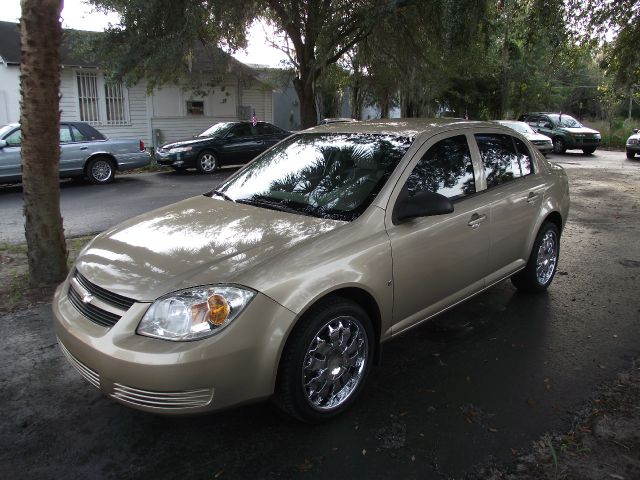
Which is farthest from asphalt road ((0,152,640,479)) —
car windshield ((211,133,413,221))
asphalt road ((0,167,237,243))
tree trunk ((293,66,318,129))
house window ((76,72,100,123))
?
house window ((76,72,100,123))

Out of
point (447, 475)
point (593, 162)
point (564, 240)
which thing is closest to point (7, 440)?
point (447, 475)

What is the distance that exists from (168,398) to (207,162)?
529 inches

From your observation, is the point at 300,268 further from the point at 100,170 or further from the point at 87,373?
the point at 100,170

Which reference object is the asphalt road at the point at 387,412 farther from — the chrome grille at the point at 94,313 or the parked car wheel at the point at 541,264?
the chrome grille at the point at 94,313

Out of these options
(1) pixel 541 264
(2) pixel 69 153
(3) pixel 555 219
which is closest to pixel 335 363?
(1) pixel 541 264

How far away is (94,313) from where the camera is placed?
289cm

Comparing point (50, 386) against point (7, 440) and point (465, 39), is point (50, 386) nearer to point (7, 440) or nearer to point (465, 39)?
point (7, 440)

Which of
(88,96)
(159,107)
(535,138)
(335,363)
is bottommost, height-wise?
(335,363)

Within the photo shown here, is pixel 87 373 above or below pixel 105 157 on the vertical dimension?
below

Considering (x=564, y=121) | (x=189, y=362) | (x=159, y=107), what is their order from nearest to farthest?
(x=189, y=362)
(x=159, y=107)
(x=564, y=121)

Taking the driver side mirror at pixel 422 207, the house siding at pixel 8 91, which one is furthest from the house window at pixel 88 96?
the driver side mirror at pixel 422 207

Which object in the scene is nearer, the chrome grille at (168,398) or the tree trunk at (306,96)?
the chrome grille at (168,398)

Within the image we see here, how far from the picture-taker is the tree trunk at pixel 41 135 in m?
4.65

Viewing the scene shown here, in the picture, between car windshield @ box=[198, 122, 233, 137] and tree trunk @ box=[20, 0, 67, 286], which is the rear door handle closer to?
tree trunk @ box=[20, 0, 67, 286]
